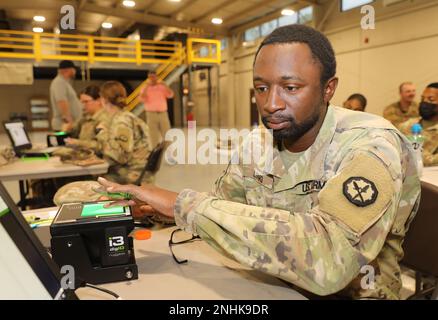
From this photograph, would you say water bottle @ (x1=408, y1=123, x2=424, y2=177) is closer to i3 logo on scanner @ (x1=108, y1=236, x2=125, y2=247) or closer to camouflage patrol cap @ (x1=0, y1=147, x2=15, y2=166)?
i3 logo on scanner @ (x1=108, y1=236, x2=125, y2=247)

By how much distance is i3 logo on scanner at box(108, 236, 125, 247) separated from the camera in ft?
2.95

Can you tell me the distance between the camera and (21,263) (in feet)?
2.08

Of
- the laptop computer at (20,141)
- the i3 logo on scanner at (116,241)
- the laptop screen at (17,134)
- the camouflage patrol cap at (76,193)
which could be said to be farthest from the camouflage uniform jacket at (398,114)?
the i3 logo on scanner at (116,241)

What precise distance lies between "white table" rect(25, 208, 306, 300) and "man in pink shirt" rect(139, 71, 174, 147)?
227 inches

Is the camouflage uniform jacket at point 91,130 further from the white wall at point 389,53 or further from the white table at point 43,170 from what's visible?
the white wall at point 389,53

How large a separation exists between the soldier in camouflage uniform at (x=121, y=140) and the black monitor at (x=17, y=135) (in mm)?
883

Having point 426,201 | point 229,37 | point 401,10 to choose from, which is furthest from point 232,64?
point 426,201

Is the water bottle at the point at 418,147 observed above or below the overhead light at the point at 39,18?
below

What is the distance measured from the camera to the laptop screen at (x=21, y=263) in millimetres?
612

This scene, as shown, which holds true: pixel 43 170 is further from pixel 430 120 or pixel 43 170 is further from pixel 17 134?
pixel 430 120

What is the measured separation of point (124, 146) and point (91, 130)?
0.87 m

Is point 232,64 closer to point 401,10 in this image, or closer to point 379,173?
point 401,10

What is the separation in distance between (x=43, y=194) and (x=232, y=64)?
39.2ft

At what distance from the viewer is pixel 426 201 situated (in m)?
1.19
